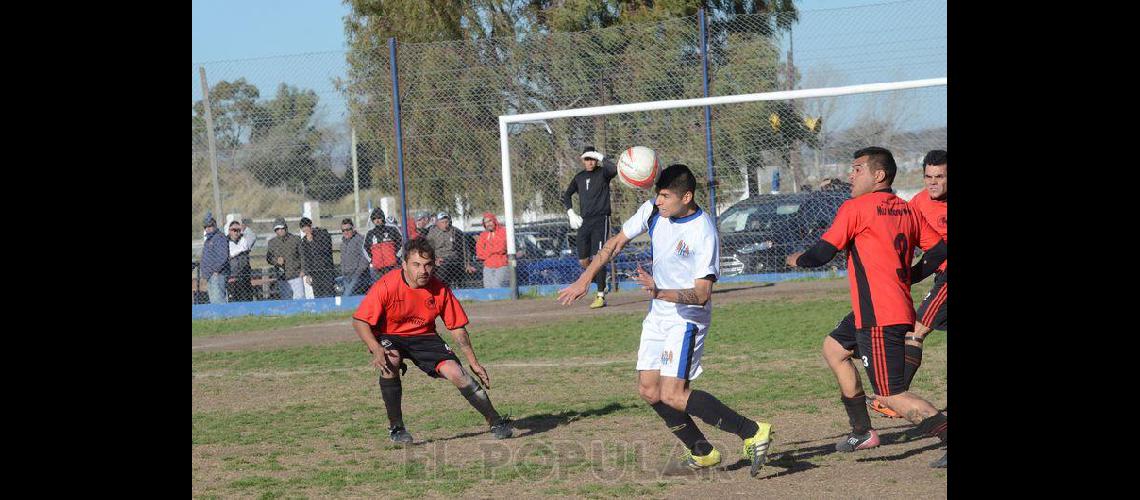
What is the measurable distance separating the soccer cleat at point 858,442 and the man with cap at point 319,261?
40.3 feet

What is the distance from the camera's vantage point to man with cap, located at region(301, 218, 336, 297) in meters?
18.2

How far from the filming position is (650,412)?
28.6 ft

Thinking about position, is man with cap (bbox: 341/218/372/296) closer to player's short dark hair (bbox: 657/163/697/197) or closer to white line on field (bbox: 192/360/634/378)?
white line on field (bbox: 192/360/634/378)

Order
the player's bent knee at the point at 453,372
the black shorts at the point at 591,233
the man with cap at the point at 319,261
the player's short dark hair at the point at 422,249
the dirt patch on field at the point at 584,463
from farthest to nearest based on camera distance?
the man with cap at the point at 319,261
the black shorts at the point at 591,233
the player's bent knee at the point at 453,372
the player's short dark hair at the point at 422,249
the dirt patch on field at the point at 584,463

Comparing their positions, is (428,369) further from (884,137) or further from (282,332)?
(884,137)

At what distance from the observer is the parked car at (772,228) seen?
675 inches

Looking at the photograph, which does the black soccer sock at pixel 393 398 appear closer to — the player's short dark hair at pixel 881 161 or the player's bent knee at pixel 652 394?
the player's bent knee at pixel 652 394

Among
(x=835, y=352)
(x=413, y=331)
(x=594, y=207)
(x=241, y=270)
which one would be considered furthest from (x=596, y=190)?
(x=835, y=352)

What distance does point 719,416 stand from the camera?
256 inches

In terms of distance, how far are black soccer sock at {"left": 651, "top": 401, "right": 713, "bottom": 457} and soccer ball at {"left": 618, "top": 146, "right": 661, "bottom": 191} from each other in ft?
4.78

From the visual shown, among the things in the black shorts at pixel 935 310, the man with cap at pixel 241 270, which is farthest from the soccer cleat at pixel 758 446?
the man with cap at pixel 241 270

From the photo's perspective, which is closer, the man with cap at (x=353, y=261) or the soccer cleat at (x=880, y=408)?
the soccer cleat at (x=880, y=408)
